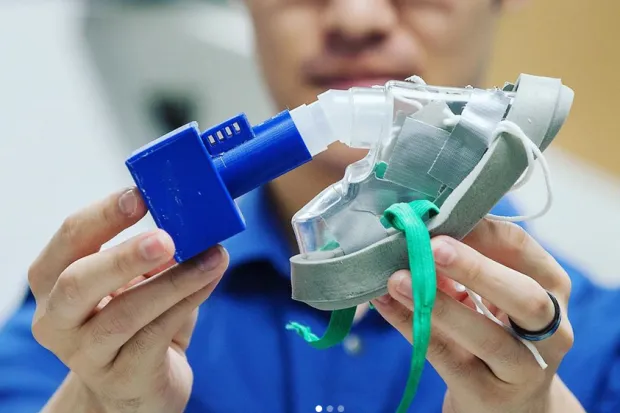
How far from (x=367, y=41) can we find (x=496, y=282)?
0.91ft

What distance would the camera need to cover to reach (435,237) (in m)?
0.34

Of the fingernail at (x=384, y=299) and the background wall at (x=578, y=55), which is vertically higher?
the fingernail at (x=384, y=299)

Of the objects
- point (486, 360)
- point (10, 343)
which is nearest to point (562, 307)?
point (486, 360)

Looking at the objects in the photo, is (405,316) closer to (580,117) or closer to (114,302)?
(114,302)

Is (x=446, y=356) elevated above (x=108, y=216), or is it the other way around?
(x=108, y=216)

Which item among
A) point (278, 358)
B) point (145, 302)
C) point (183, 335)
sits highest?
point (145, 302)

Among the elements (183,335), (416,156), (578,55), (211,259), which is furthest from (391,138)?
(578,55)

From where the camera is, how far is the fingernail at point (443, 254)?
12.8 inches

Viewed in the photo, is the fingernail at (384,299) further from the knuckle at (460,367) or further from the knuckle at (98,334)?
the knuckle at (98,334)

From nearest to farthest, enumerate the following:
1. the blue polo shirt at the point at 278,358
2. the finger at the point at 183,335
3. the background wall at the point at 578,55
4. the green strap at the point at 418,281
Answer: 1. the green strap at the point at 418,281
2. the finger at the point at 183,335
3. the blue polo shirt at the point at 278,358
4. the background wall at the point at 578,55

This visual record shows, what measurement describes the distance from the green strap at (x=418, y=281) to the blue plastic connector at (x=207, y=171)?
0.22 feet

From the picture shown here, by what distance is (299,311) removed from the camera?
65 centimetres

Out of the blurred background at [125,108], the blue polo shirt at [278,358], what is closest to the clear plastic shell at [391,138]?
the blue polo shirt at [278,358]

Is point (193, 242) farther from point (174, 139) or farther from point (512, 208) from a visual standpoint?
point (512, 208)
